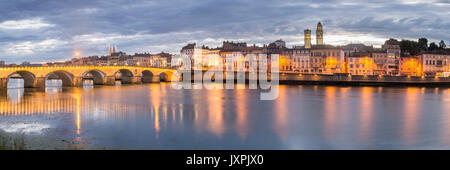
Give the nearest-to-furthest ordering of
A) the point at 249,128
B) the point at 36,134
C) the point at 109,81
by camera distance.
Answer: the point at 36,134 < the point at 249,128 < the point at 109,81

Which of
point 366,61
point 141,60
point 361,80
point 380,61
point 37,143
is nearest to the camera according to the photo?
point 37,143

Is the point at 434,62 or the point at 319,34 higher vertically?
the point at 319,34

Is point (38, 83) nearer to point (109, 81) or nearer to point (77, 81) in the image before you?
point (77, 81)

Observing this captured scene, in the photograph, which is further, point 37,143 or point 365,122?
point 365,122

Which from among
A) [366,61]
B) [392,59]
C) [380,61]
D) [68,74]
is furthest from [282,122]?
[392,59]

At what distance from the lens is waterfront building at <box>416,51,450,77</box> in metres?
71.2

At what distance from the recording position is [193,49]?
4267 inches

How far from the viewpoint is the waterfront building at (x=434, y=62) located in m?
71.2

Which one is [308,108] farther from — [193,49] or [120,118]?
[193,49]

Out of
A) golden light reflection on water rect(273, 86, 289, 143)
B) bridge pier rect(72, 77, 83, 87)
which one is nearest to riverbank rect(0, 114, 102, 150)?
golden light reflection on water rect(273, 86, 289, 143)

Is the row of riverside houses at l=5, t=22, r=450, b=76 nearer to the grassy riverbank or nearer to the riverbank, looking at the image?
the riverbank

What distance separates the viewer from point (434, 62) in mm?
72188

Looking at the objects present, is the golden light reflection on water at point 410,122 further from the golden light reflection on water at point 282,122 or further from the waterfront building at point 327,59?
the waterfront building at point 327,59

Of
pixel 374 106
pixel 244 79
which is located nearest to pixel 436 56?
pixel 244 79
